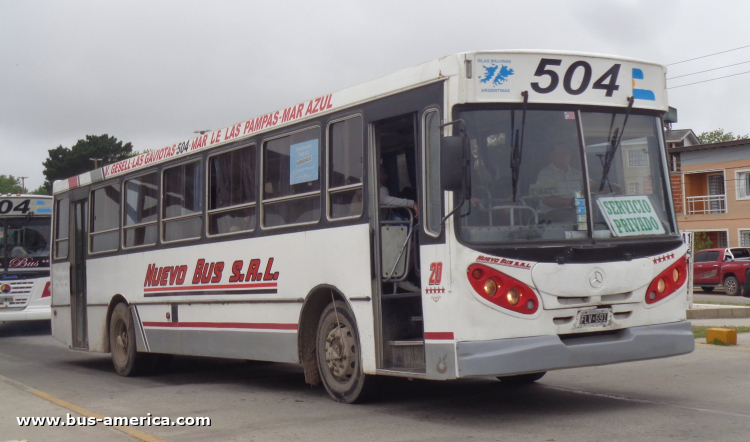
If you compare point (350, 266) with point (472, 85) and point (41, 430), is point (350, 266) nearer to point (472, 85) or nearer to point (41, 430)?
point (472, 85)

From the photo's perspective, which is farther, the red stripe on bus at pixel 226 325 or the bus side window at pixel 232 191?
the bus side window at pixel 232 191

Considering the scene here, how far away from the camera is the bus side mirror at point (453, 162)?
23.0ft

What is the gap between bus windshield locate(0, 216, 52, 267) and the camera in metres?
21.7

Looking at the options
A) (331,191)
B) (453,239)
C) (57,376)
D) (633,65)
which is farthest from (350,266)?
(57,376)

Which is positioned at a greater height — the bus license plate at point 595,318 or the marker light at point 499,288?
the marker light at point 499,288

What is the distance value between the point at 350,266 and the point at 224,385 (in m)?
3.59

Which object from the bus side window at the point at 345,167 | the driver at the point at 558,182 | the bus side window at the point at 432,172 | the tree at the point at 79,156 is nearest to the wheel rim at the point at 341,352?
the bus side window at the point at 345,167

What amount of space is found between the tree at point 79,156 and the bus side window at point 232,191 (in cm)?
6880

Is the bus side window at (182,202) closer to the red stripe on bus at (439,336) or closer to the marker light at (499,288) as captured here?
the red stripe on bus at (439,336)

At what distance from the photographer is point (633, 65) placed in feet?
26.5

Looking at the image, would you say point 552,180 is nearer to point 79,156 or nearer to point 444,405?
point 444,405

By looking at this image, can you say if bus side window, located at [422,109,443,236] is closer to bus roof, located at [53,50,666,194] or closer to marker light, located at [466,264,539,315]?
bus roof, located at [53,50,666,194]

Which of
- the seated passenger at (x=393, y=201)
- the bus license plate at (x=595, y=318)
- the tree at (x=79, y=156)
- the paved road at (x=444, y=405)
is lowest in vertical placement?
the paved road at (x=444, y=405)

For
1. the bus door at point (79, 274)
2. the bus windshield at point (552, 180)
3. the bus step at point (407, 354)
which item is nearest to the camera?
the bus windshield at point (552, 180)
